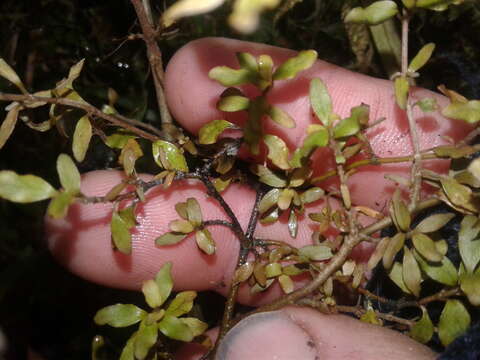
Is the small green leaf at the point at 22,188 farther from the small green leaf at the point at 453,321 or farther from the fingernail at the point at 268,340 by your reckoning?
the small green leaf at the point at 453,321

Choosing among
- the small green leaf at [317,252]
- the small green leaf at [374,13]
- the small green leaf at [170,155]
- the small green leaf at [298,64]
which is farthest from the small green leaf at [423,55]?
Result: the small green leaf at [170,155]

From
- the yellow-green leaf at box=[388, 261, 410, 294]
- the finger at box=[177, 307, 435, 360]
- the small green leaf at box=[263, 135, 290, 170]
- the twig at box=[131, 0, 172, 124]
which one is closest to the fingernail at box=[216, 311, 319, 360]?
the finger at box=[177, 307, 435, 360]

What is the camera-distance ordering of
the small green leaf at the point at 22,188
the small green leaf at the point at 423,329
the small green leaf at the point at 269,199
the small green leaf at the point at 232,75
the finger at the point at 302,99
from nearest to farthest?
the small green leaf at the point at 22,188
the small green leaf at the point at 232,75
the small green leaf at the point at 423,329
the small green leaf at the point at 269,199
the finger at the point at 302,99

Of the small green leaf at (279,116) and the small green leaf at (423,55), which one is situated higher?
the small green leaf at (423,55)

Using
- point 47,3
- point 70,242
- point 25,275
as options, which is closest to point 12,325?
point 25,275

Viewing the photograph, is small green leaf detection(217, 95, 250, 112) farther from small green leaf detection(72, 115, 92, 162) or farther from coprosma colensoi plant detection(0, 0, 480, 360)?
small green leaf detection(72, 115, 92, 162)

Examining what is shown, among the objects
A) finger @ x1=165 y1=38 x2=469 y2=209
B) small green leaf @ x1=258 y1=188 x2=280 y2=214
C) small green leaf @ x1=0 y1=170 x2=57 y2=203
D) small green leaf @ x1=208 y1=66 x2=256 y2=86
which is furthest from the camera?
finger @ x1=165 y1=38 x2=469 y2=209
